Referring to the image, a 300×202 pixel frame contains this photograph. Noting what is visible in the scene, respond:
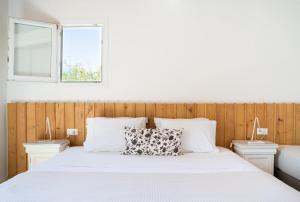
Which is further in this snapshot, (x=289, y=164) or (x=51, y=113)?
(x=51, y=113)

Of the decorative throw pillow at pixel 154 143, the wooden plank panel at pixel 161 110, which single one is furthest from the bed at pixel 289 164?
Answer: the wooden plank panel at pixel 161 110

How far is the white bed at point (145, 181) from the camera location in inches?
54.3

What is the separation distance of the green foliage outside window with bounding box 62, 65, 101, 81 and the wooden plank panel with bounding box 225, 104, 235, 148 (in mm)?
1634

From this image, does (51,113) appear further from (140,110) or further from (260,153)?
(260,153)

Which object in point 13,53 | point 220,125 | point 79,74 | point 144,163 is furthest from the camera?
point 79,74

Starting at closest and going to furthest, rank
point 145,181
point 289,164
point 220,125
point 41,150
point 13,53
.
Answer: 1. point 145,181
2. point 289,164
3. point 41,150
4. point 13,53
5. point 220,125

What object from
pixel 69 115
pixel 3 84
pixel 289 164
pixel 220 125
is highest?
pixel 3 84

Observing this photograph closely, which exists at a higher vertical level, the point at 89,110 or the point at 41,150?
the point at 89,110

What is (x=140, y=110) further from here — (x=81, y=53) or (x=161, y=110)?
(x=81, y=53)

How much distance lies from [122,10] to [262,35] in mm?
1714

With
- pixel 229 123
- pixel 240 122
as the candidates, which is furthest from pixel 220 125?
pixel 240 122

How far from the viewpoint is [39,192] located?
1436mm

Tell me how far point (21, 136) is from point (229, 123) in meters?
2.47

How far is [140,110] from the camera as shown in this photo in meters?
2.95
